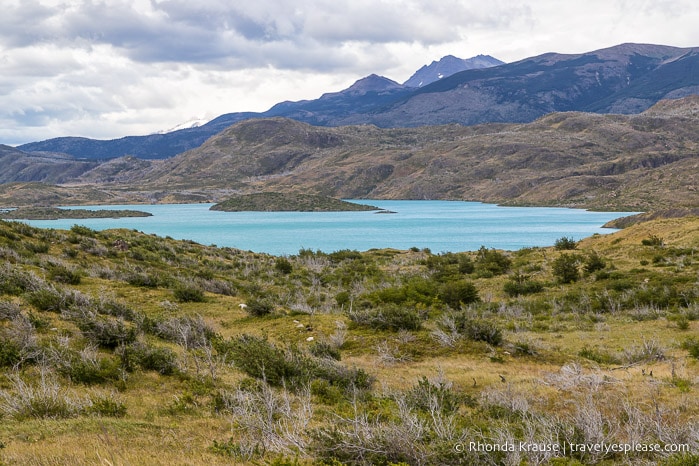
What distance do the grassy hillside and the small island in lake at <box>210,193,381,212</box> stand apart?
11407 centimetres

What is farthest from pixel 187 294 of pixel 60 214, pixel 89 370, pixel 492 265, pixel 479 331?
pixel 60 214

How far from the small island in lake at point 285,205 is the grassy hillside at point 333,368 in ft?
374

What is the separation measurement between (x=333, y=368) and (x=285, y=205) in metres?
133

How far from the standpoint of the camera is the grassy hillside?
19.3 feet

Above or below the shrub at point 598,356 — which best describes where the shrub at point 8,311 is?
above

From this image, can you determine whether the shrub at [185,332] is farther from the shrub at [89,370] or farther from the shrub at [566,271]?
the shrub at [566,271]

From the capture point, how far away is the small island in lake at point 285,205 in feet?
457

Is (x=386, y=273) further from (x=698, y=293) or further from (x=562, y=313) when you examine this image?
(x=698, y=293)

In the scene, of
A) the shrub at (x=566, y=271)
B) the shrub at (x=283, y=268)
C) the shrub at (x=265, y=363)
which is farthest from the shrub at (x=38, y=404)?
the shrub at (x=283, y=268)

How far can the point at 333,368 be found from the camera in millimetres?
10258

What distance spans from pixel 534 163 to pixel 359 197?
68830mm

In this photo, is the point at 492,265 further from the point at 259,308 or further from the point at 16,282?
the point at 16,282

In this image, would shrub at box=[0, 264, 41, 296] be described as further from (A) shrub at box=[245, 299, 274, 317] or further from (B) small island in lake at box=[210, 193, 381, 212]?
(B) small island in lake at box=[210, 193, 381, 212]

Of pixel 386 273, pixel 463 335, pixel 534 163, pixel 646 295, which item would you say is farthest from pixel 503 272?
pixel 534 163
